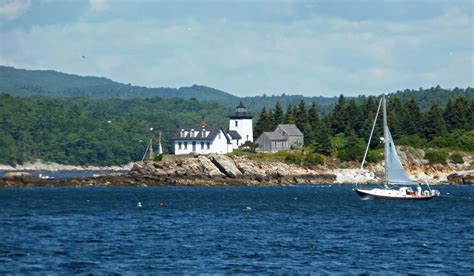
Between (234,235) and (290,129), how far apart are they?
307 ft

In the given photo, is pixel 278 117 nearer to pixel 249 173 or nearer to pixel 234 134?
pixel 234 134

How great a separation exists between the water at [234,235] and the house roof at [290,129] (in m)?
49.6

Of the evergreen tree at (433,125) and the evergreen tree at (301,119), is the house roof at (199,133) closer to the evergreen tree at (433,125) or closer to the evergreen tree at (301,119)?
the evergreen tree at (301,119)

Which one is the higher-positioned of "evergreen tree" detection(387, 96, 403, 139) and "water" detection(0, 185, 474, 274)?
"evergreen tree" detection(387, 96, 403, 139)

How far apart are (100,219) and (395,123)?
84701 mm

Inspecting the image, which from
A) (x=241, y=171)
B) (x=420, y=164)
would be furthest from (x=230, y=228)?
(x=420, y=164)

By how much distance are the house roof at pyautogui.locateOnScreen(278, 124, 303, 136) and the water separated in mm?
49613

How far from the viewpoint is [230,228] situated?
68.4 m

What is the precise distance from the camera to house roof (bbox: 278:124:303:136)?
15501cm

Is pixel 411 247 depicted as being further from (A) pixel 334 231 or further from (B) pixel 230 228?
(B) pixel 230 228

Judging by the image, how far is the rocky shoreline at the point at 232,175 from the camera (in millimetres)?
133500

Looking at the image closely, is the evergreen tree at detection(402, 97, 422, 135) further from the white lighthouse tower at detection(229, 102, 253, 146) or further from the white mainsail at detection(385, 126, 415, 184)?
the white mainsail at detection(385, 126, 415, 184)

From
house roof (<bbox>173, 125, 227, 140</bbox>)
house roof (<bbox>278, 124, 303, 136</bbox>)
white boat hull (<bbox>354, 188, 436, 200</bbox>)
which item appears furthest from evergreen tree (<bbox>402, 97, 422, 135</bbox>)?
white boat hull (<bbox>354, 188, 436, 200</bbox>)

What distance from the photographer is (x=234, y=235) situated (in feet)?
207
